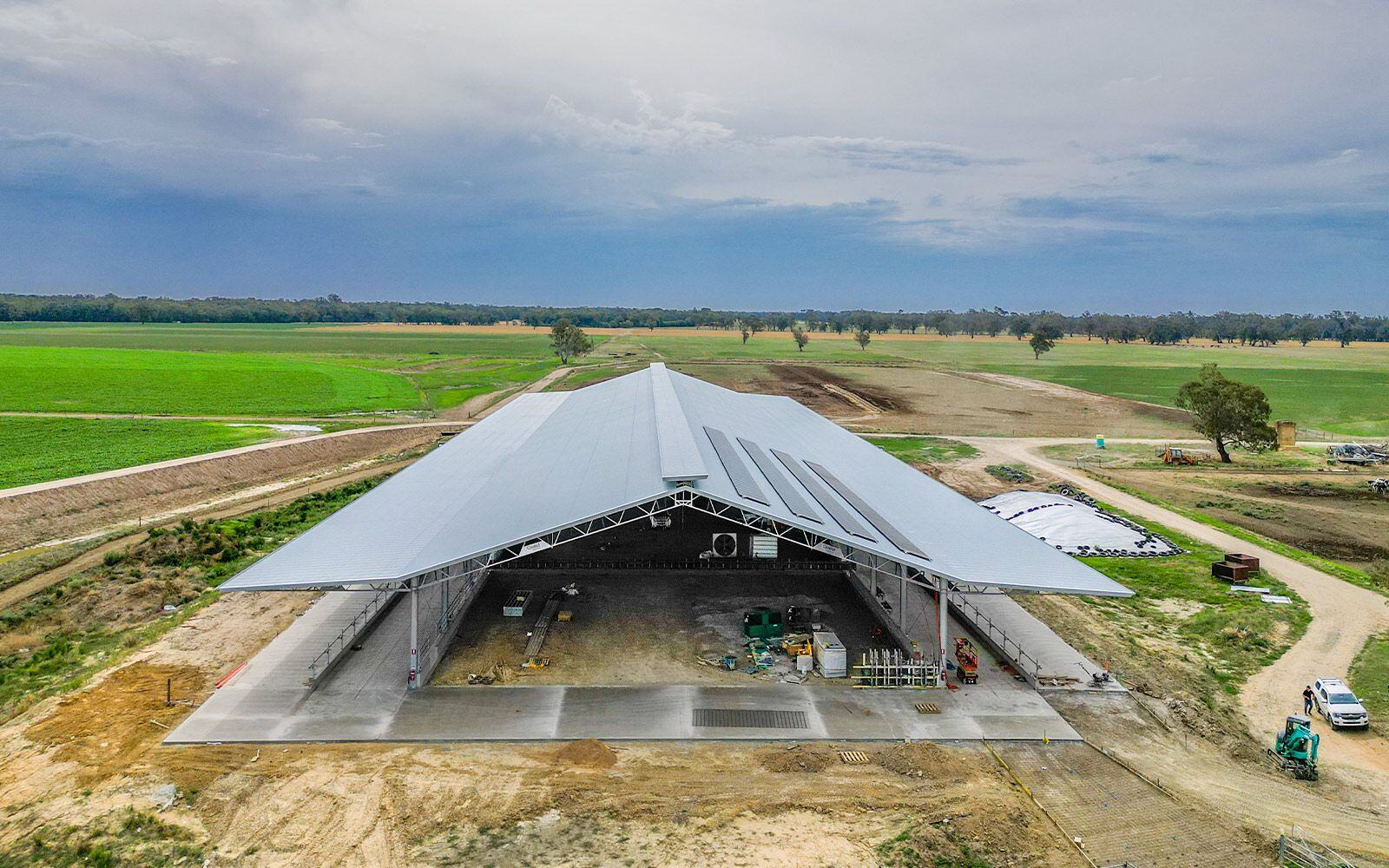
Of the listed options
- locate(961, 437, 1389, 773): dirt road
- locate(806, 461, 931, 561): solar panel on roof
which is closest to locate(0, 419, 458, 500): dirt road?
locate(806, 461, 931, 561): solar panel on roof

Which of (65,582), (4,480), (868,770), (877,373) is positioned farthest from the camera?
(877,373)

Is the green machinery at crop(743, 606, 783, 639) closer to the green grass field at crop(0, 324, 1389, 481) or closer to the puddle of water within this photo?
the green grass field at crop(0, 324, 1389, 481)

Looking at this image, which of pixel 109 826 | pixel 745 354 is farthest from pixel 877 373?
pixel 109 826

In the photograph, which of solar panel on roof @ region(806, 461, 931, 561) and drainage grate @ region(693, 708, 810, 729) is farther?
solar panel on roof @ region(806, 461, 931, 561)

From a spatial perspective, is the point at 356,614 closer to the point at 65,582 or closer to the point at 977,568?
the point at 65,582

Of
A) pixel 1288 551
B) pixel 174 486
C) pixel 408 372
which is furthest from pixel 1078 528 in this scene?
pixel 408 372

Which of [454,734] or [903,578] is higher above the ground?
[903,578]
